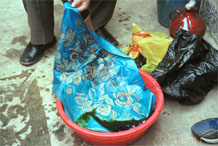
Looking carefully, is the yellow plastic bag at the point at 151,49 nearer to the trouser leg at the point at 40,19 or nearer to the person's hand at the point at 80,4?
the person's hand at the point at 80,4

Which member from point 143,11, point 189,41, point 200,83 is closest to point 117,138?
point 200,83

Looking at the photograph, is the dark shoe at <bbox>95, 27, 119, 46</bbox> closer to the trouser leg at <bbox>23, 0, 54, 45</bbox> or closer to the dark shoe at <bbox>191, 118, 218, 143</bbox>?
the trouser leg at <bbox>23, 0, 54, 45</bbox>

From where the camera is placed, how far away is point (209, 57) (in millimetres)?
1500

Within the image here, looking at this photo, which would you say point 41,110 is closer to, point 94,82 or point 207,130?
point 94,82

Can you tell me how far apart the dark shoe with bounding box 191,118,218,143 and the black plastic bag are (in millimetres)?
178

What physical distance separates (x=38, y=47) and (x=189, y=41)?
3.74ft

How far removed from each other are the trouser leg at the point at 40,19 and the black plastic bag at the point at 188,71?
0.88 m

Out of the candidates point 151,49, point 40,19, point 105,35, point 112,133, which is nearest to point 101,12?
point 105,35

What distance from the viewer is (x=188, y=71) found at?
147cm

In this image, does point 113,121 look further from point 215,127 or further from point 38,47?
point 38,47

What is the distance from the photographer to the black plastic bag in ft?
4.74

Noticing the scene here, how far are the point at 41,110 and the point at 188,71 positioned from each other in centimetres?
93

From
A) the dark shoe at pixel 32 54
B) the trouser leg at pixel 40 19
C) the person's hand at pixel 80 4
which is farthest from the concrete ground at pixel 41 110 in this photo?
the person's hand at pixel 80 4

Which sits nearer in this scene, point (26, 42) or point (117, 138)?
point (117, 138)
